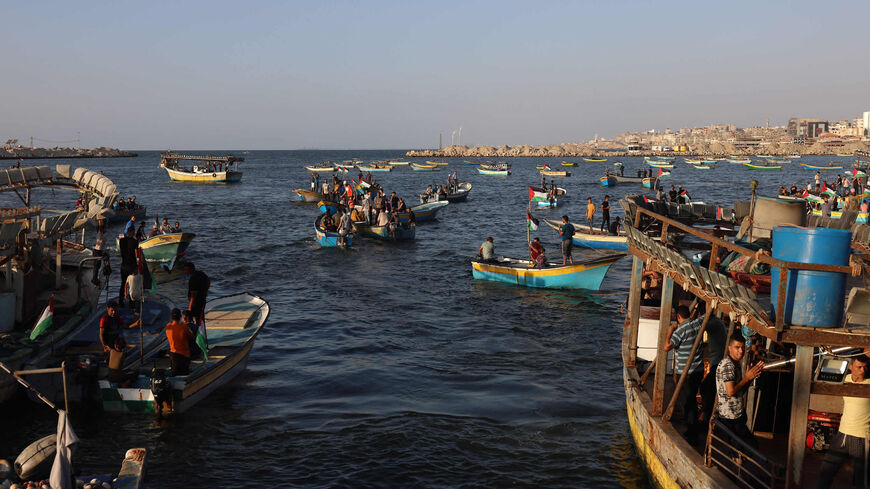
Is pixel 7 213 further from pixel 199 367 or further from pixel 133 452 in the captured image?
pixel 133 452

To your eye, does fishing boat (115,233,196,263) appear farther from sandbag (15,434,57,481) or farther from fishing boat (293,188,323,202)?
fishing boat (293,188,323,202)

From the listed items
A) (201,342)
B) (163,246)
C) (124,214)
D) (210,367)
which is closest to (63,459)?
(201,342)

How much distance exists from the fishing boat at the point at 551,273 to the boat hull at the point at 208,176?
6477 centimetres

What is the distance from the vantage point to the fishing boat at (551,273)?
2234 centimetres

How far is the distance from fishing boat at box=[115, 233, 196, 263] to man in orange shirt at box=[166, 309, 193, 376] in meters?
15.8

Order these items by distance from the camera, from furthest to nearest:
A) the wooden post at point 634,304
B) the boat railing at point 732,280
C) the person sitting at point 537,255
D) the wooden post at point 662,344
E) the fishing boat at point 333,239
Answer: the fishing boat at point 333,239 < the person sitting at point 537,255 < the wooden post at point 634,304 < the wooden post at point 662,344 < the boat railing at point 732,280

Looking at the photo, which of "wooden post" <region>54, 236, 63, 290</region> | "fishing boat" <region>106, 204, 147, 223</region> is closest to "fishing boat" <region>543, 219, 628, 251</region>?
"wooden post" <region>54, 236, 63, 290</region>

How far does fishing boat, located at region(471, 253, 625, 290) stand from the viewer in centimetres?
2234

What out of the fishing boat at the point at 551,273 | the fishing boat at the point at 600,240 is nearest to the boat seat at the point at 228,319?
the fishing boat at the point at 551,273

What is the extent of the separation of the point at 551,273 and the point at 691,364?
1426cm

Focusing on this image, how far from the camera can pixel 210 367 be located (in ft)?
43.9

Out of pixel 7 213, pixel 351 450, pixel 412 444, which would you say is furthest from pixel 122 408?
pixel 7 213

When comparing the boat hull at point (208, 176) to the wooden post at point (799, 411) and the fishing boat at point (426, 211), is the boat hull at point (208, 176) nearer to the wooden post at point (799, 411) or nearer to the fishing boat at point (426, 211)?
the fishing boat at point (426, 211)

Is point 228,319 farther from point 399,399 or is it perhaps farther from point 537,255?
point 537,255
